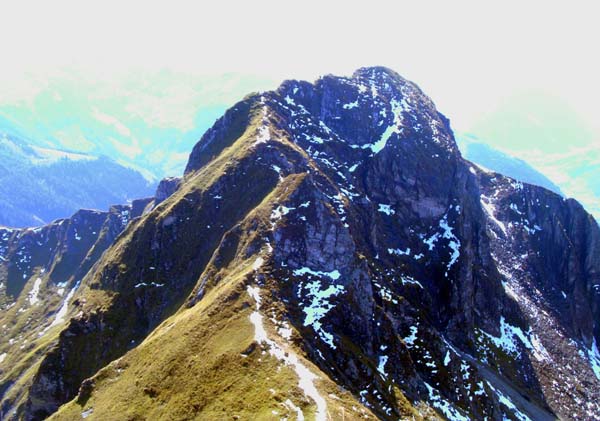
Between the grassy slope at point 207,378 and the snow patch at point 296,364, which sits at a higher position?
the snow patch at point 296,364

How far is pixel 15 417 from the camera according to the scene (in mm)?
149250

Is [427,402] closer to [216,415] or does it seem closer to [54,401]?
[216,415]

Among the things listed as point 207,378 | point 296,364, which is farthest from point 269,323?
point 207,378

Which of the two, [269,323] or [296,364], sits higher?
[269,323]

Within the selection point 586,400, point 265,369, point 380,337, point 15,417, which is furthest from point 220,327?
point 586,400

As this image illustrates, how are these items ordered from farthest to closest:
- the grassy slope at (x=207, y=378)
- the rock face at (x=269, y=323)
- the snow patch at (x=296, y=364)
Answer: the rock face at (x=269, y=323) → the grassy slope at (x=207, y=378) → the snow patch at (x=296, y=364)

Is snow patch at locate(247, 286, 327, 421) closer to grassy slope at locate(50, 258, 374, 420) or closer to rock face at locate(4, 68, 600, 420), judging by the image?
rock face at locate(4, 68, 600, 420)

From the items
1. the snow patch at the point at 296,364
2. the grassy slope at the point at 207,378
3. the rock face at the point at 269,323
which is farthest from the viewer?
the rock face at the point at 269,323

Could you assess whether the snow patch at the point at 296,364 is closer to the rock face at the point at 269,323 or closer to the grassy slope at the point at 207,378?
the rock face at the point at 269,323

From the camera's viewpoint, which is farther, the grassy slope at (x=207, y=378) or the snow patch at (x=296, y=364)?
the grassy slope at (x=207, y=378)

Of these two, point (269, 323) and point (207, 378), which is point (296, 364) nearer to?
point (269, 323)

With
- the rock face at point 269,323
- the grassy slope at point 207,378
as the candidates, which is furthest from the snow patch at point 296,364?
the grassy slope at point 207,378

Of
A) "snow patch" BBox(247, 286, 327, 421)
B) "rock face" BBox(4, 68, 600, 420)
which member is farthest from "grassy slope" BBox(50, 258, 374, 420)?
"snow patch" BBox(247, 286, 327, 421)

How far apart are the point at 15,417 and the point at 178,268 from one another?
65435mm
